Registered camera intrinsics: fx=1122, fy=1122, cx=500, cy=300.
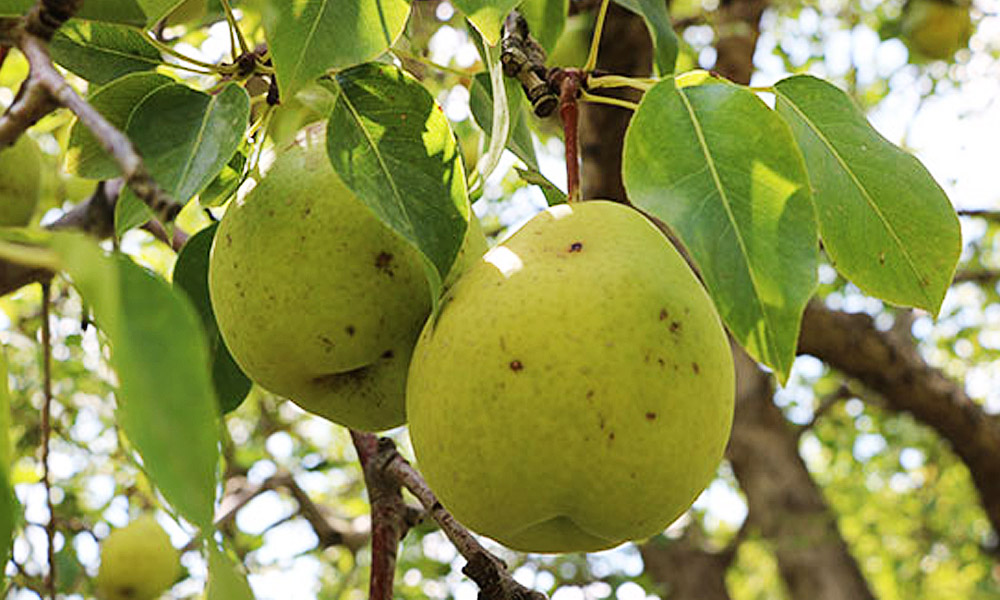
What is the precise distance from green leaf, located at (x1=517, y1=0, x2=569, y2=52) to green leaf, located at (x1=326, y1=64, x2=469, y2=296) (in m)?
0.34

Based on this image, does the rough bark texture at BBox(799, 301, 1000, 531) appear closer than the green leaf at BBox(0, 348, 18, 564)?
No

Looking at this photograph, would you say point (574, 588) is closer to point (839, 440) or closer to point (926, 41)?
point (926, 41)

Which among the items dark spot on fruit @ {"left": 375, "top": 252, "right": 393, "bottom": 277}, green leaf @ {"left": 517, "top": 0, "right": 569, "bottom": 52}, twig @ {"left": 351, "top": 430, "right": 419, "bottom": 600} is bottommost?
twig @ {"left": 351, "top": 430, "right": 419, "bottom": 600}

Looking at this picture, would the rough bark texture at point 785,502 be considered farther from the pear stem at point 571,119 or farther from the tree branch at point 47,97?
the tree branch at point 47,97

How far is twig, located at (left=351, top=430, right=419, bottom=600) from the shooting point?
1.57 m

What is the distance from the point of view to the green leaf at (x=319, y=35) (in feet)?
3.55

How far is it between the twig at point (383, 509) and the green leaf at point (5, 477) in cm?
81

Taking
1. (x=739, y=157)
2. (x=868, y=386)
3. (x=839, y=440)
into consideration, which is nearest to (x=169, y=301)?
(x=739, y=157)

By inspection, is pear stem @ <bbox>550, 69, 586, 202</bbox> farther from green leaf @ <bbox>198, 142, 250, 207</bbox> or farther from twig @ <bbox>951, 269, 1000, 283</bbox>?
twig @ <bbox>951, 269, 1000, 283</bbox>

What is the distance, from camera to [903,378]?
396 cm

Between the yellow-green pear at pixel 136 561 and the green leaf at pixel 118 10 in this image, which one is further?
the yellow-green pear at pixel 136 561

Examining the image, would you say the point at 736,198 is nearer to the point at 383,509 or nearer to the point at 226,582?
the point at 226,582

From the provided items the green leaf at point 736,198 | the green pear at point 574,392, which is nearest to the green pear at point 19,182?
the green pear at point 574,392

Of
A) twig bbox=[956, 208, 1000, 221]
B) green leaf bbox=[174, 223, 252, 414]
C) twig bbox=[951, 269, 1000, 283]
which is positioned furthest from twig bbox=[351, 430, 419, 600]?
twig bbox=[951, 269, 1000, 283]
